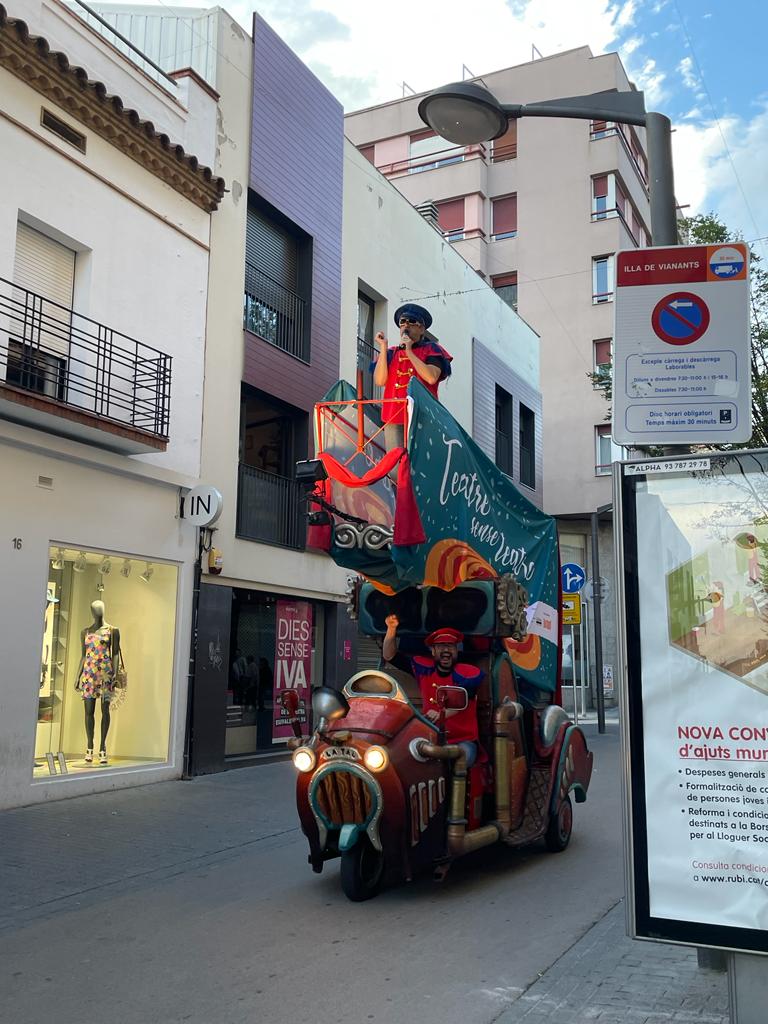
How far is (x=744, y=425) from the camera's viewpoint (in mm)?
4281

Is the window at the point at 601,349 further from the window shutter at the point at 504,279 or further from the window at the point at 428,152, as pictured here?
the window at the point at 428,152

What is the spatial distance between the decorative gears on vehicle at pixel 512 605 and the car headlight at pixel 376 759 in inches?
70.6

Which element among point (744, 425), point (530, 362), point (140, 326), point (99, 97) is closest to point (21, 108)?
point (99, 97)

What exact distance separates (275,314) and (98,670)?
6.87 meters

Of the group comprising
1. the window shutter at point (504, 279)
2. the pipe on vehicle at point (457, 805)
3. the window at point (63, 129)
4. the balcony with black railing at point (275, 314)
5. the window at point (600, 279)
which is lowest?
the pipe on vehicle at point (457, 805)

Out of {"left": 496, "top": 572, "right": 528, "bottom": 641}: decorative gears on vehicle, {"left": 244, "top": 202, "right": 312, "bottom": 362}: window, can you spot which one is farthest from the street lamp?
{"left": 244, "top": 202, "right": 312, "bottom": 362}: window

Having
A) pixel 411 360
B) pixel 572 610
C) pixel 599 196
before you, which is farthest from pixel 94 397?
pixel 599 196

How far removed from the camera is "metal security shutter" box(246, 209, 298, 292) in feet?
52.0

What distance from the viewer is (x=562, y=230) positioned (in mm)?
32844

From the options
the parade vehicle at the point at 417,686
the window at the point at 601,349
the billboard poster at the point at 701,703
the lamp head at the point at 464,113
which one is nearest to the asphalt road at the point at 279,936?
the parade vehicle at the point at 417,686

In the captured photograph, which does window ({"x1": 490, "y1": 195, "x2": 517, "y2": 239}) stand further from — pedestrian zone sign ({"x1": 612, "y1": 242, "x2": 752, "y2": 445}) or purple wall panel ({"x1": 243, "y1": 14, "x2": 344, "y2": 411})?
pedestrian zone sign ({"x1": 612, "y1": 242, "x2": 752, "y2": 445})

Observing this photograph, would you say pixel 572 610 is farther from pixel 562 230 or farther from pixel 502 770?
pixel 562 230

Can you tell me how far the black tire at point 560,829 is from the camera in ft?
27.8

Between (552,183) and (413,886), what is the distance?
30.1m
